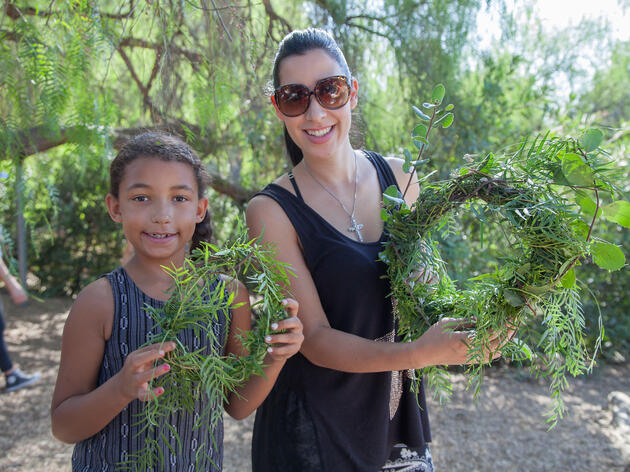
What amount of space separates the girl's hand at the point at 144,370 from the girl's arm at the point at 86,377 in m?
0.07

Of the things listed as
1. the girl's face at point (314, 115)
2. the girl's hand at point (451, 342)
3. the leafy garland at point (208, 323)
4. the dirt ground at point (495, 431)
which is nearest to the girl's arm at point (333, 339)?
the girl's hand at point (451, 342)

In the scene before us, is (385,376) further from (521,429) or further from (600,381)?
(600,381)

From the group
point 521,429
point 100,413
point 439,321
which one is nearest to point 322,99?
point 439,321

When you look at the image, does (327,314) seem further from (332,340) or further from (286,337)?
(286,337)

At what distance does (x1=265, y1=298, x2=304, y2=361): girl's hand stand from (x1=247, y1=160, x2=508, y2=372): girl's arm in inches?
7.9

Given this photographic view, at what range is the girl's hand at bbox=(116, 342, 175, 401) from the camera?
1.17m

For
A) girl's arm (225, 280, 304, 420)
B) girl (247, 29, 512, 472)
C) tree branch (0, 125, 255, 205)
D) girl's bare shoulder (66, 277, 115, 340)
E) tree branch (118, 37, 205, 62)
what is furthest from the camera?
tree branch (118, 37, 205, 62)

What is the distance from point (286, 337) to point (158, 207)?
54 centimetres

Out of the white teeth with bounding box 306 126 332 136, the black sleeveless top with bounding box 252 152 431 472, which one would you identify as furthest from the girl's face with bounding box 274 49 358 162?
the black sleeveless top with bounding box 252 152 431 472

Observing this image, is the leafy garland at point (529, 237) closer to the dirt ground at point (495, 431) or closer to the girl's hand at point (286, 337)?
the girl's hand at point (286, 337)

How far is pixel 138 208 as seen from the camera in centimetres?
150

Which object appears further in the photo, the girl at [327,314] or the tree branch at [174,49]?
the tree branch at [174,49]

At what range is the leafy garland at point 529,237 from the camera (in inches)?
48.5

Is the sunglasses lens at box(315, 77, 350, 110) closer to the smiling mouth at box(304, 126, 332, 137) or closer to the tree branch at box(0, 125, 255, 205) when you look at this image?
the smiling mouth at box(304, 126, 332, 137)
